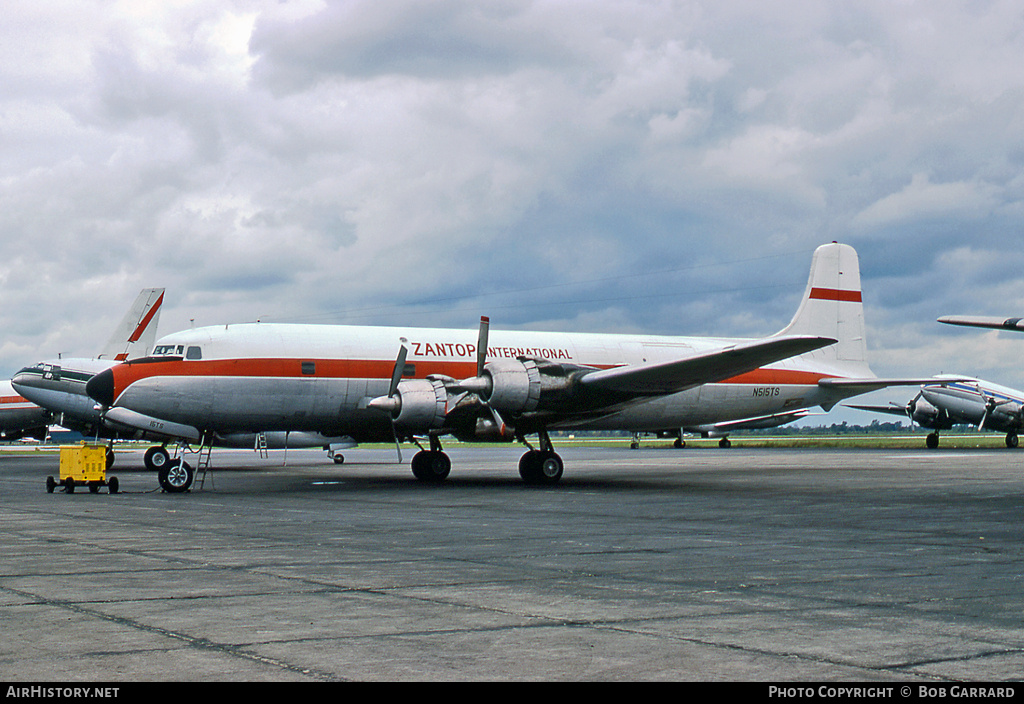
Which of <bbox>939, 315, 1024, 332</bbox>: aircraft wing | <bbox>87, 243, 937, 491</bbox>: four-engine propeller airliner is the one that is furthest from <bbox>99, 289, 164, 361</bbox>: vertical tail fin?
<bbox>939, 315, 1024, 332</bbox>: aircraft wing

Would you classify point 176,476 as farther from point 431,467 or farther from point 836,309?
point 836,309

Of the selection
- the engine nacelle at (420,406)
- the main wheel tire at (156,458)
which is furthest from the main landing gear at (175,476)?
the main wheel tire at (156,458)

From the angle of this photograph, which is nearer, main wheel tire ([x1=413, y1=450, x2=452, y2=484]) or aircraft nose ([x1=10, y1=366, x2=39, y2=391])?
main wheel tire ([x1=413, y1=450, x2=452, y2=484])

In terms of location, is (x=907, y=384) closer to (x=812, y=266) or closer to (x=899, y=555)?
(x=812, y=266)

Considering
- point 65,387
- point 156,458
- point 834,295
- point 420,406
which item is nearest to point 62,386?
point 65,387

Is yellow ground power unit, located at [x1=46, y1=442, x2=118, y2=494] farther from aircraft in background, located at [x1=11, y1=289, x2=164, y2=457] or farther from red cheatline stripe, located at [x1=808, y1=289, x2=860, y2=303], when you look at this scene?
red cheatline stripe, located at [x1=808, y1=289, x2=860, y2=303]

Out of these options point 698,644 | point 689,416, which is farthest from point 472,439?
point 698,644

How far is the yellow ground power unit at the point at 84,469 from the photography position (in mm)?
21906

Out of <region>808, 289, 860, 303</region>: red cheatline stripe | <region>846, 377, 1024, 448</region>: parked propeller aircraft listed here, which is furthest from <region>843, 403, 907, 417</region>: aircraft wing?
<region>808, 289, 860, 303</region>: red cheatline stripe

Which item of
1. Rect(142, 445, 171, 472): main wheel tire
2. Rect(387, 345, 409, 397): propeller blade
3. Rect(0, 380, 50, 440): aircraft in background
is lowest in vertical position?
Rect(142, 445, 171, 472): main wheel tire

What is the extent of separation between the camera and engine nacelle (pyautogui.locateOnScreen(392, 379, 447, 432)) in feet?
A: 74.9

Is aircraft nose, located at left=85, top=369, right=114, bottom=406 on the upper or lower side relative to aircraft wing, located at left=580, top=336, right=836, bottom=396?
lower

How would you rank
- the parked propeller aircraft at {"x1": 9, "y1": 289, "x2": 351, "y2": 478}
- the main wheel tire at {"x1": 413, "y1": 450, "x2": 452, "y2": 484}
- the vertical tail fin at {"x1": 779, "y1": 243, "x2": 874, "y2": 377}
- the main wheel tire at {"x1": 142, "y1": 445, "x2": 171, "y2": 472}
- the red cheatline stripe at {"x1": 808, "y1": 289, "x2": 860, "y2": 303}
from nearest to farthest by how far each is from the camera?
1. the main wheel tire at {"x1": 413, "y1": 450, "x2": 452, "y2": 484}
2. the main wheel tire at {"x1": 142, "y1": 445, "x2": 171, "y2": 472}
3. the vertical tail fin at {"x1": 779, "y1": 243, "x2": 874, "y2": 377}
4. the red cheatline stripe at {"x1": 808, "y1": 289, "x2": 860, "y2": 303}
5. the parked propeller aircraft at {"x1": 9, "y1": 289, "x2": 351, "y2": 478}

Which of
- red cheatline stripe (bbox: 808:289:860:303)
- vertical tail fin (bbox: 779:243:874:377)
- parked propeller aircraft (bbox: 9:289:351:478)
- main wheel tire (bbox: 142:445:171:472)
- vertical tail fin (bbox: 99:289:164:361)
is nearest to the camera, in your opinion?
main wheel tire (bbox: 142:445:171:472)
